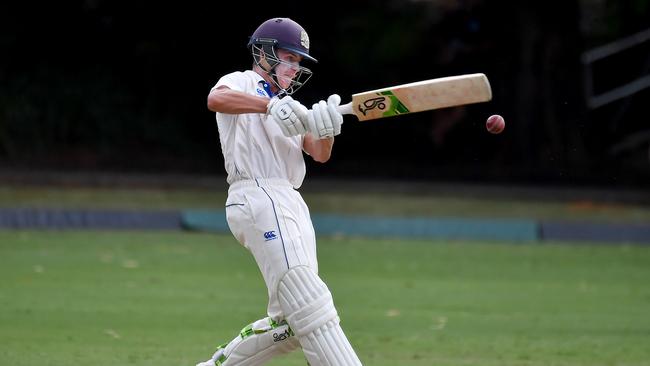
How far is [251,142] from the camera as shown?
18.3 feet

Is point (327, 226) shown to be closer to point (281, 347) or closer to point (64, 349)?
point (64, 349)

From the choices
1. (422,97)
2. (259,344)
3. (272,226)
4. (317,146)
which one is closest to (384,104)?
(422,97)

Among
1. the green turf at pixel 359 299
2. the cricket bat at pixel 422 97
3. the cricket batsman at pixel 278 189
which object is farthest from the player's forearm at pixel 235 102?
the green turf at pixel 359 299

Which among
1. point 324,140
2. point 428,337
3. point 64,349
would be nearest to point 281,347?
point 324,140

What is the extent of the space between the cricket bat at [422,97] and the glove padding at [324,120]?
8 cm

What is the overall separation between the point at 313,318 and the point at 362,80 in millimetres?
15217

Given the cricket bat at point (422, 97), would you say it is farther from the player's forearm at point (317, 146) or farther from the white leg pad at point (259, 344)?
the white leg pad at point (259, 344)

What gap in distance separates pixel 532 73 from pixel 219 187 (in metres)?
5.34

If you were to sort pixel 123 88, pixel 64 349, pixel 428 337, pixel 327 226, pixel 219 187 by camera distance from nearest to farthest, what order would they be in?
pixel 64 349 → pixel 428 337 → pixel 327 226 → pixel 219 187 → pixel 123 88

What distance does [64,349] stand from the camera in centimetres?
723

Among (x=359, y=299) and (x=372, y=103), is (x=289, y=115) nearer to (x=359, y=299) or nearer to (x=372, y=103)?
(x=372, y=103)

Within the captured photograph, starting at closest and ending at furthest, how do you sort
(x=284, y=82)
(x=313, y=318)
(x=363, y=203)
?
(x=313, y=318) → (x=284, y=82) → (x=363, y=203)

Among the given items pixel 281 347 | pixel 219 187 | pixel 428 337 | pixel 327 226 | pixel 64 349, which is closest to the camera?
pixel 281 347

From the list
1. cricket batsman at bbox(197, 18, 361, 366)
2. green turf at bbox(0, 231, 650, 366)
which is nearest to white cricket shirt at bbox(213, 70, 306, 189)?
cricket batsman at bbox(197, 18, 361, 366)
